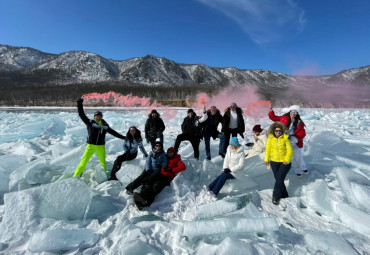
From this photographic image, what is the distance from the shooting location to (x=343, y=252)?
7.76ft

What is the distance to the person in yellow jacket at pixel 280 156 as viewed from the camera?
3475 millimetres

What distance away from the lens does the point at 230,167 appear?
12.8ft

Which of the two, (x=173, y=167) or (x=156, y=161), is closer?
(x=156, y=161)

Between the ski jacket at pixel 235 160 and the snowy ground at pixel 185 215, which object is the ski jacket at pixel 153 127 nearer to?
the snowy ground at pixel 185 215

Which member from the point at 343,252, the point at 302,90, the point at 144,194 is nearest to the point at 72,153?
the point at 144,194

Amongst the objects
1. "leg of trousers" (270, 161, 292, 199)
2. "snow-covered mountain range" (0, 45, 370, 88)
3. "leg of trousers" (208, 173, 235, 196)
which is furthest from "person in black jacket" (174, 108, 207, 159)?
"snow-covered mountain range" (0, 45, 370, 88)

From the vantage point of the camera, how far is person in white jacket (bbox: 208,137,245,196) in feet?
12.2

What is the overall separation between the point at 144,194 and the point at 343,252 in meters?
2.70

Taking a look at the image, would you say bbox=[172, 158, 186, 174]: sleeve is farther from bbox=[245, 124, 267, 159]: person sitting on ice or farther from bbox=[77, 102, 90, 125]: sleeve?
bbox=[77, 102, 90, 125]: sleeve

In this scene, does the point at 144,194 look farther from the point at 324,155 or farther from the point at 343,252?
the point at 324,155

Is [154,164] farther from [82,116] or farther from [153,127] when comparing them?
[82,116]

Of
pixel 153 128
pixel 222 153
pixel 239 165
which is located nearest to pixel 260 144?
pixel 222 153

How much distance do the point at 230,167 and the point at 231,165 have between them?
0.14 ft

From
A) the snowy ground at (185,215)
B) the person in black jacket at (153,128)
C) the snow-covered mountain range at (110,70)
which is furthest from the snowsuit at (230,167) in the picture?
the snow-covered mountain range at (110,70)
